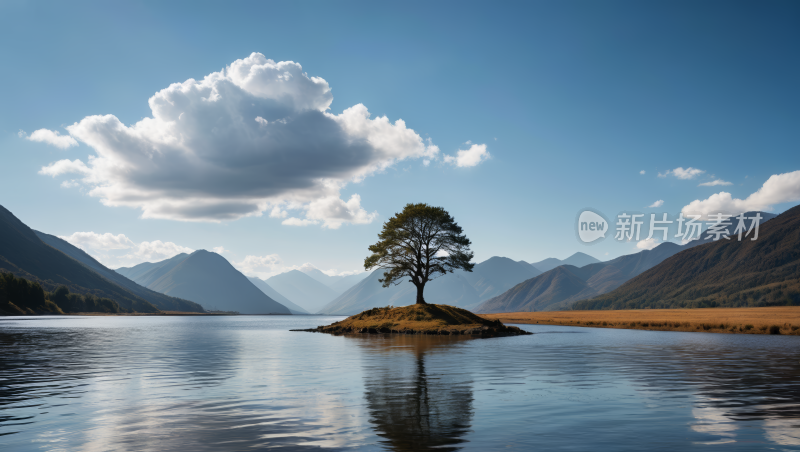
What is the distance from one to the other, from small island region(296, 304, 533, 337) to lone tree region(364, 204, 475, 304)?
4.87 metres

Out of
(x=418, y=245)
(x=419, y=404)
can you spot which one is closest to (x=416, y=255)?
(x=418, y=245)

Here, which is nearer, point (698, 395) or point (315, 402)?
point (315, 402)

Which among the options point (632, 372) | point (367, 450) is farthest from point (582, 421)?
point (632, 372)

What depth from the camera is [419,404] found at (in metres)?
19.3

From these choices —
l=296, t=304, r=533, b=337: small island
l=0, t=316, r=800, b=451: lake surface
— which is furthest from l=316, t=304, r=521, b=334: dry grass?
l=0, t=316, r=800, b=451: lake surface

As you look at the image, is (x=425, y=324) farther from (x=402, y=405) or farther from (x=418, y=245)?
(x=402, y=405)

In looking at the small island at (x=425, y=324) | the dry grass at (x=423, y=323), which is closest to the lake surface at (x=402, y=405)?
the small island at (x=425, y=324)

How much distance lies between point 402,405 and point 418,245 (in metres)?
67.0

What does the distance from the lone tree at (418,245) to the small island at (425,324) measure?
16.0 feet

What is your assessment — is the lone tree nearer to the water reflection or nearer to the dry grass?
the dry grass

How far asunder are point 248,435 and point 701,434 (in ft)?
44.5

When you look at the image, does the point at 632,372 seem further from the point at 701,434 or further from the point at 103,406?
the point at 103,406

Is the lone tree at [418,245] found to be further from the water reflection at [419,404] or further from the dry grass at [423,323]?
the water reflection at [419,404]

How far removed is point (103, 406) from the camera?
63.5ft
